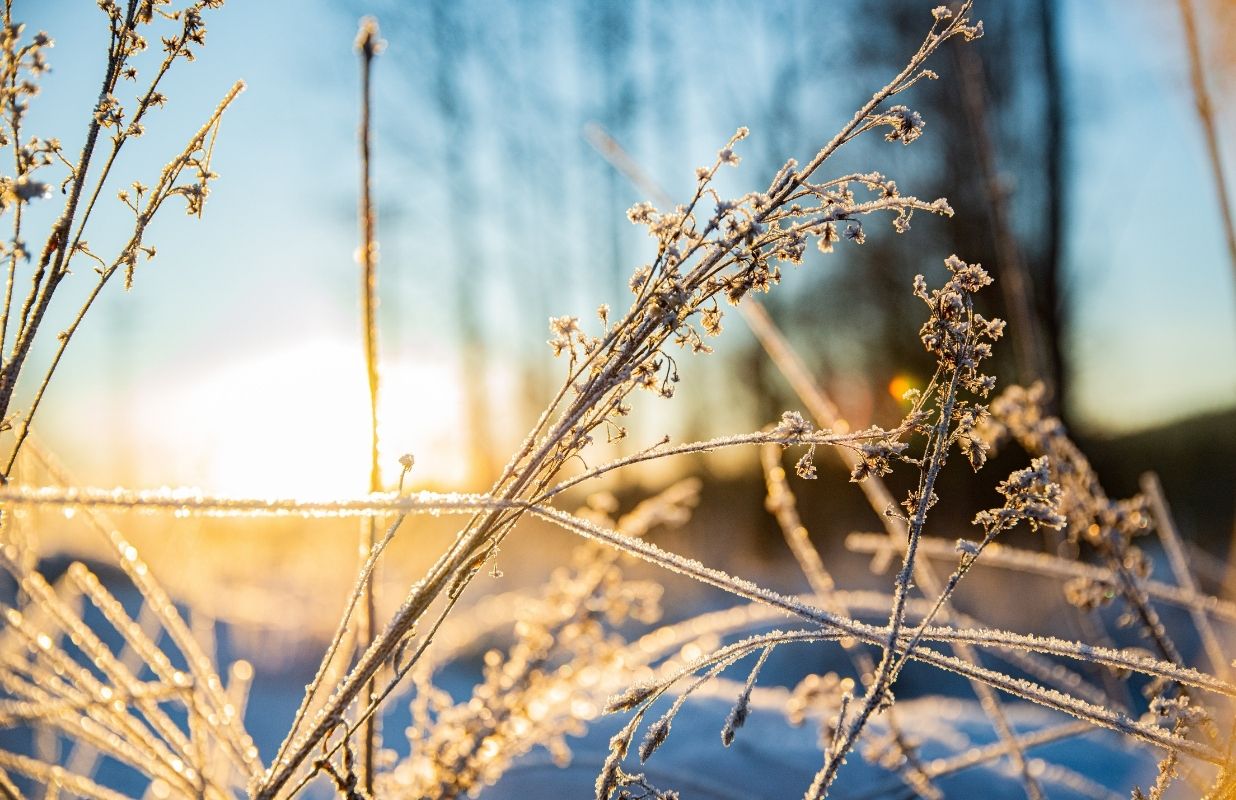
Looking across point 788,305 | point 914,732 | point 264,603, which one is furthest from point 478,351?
point 914,732

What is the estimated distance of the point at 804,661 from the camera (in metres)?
6.55

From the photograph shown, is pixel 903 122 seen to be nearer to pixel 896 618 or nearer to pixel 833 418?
pixel 896 618

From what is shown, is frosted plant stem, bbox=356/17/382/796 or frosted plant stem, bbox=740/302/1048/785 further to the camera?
frosted plant stem, bbox=740/302/1048/785

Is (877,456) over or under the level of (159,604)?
over

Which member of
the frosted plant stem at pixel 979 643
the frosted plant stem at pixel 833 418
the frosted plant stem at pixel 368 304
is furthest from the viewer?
the frosted plant stem at pixel 833 418

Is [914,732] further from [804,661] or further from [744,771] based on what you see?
[804,661]

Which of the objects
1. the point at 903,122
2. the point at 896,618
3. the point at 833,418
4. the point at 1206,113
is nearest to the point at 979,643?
the point at 896,618

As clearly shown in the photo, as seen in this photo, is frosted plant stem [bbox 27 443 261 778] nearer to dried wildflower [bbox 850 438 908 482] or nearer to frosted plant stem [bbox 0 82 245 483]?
frosted plant stem [bbox 0 82 245 483]

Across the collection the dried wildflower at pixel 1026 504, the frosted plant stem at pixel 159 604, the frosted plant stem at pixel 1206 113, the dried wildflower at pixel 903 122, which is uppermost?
the frosted plant stem at pixel 1206 113

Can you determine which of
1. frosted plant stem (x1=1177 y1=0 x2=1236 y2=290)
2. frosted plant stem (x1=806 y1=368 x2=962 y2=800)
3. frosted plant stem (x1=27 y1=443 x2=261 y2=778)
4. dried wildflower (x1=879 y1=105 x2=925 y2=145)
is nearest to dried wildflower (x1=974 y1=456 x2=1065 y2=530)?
frosted plant stem (x1=806 y1=368 x2=962 y2=800)

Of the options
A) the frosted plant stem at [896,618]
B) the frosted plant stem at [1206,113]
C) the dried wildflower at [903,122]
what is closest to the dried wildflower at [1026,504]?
the frosted plant stem at [896,618]

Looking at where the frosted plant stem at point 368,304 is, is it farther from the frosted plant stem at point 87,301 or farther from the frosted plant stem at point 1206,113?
the frosted plant stem at point 1206,113

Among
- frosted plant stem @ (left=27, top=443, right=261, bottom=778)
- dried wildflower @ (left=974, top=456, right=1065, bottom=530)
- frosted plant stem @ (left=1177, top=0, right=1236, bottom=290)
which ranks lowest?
frosted plant stem @ (left=27, top=443, right=261, bottom=778)

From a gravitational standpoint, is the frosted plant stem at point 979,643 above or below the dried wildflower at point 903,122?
below
